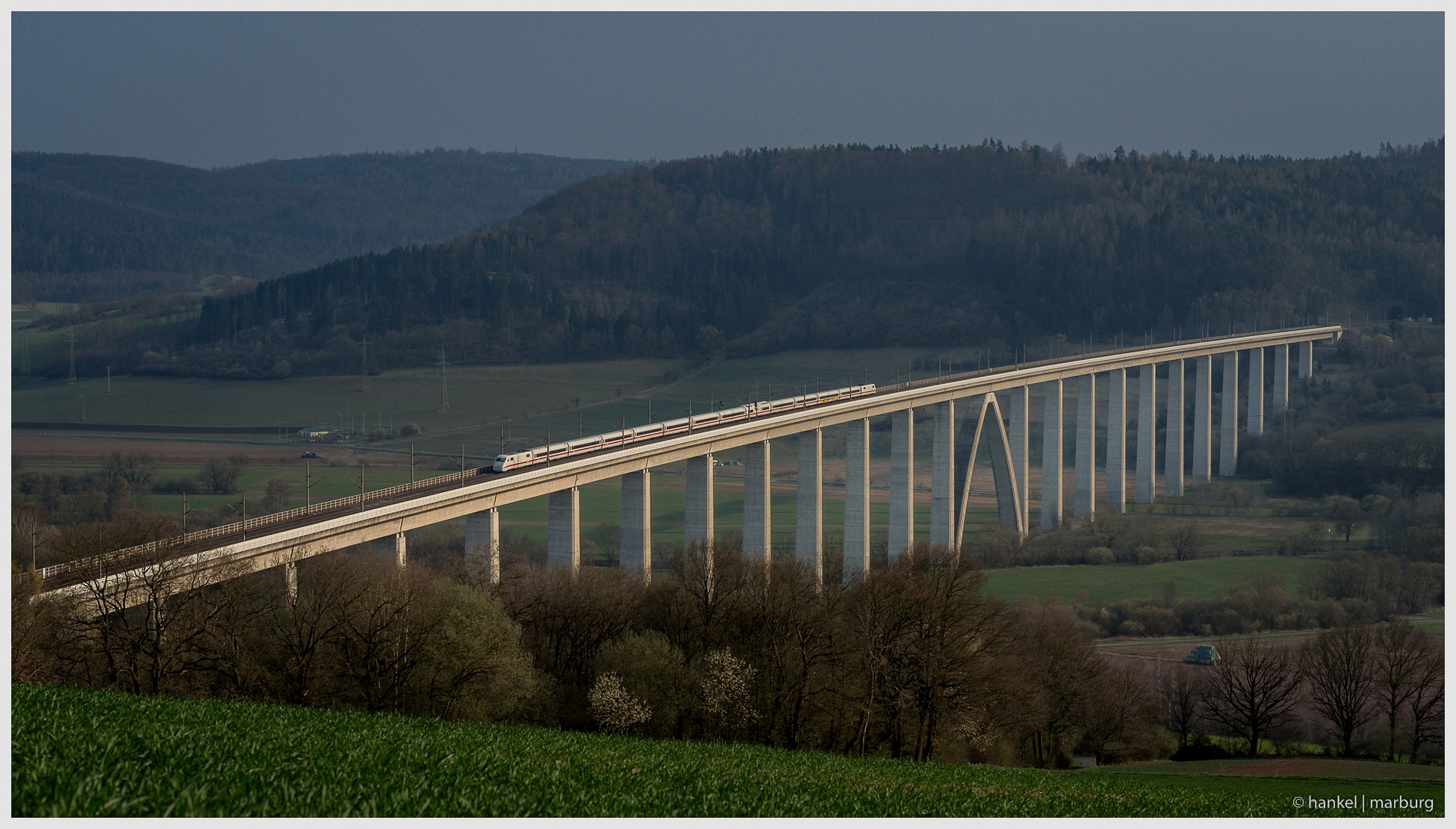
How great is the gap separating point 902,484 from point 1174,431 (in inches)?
1732

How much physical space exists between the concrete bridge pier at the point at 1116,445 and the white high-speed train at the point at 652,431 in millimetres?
27613

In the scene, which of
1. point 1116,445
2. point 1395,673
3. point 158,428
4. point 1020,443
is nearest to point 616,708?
point 1395,673

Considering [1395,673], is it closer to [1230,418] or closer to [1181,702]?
[1181,702]

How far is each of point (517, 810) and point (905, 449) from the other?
65.4 metres

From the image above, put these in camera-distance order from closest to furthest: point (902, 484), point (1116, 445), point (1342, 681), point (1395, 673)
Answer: point (1342, 681) < point (1395, 673) < point (902, 484) < point (1116, 445)

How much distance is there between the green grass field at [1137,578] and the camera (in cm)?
6706

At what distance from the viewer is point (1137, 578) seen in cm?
7138

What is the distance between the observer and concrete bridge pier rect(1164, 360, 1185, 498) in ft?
363

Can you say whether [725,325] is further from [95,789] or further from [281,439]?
[95,789]

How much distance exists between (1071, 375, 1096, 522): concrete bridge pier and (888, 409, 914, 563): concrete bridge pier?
25.1 m

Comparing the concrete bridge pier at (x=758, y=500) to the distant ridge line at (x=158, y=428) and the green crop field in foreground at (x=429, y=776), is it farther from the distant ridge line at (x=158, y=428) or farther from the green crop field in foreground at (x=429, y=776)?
the distant ridge line at (x=158, y=428)

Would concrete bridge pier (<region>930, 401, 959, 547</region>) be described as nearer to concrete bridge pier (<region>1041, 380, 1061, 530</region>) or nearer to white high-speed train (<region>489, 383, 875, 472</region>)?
white high-speed train (<region>489, 383, 875, 472</region>)

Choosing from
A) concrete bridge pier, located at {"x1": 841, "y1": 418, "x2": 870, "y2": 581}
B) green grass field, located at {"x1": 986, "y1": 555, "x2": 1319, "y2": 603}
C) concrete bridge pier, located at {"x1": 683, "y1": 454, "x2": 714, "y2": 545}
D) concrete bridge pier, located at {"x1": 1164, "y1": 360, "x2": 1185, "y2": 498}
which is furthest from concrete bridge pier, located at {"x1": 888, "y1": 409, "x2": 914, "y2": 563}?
concrete bridge pier, located at {"x1": 1164, "y1": 360, "x2": 1185, "y2": 498}

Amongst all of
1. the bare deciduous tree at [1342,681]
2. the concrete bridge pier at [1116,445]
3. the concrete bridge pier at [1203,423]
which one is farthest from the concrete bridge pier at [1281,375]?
the bare deciduous tree at [1342,681]
